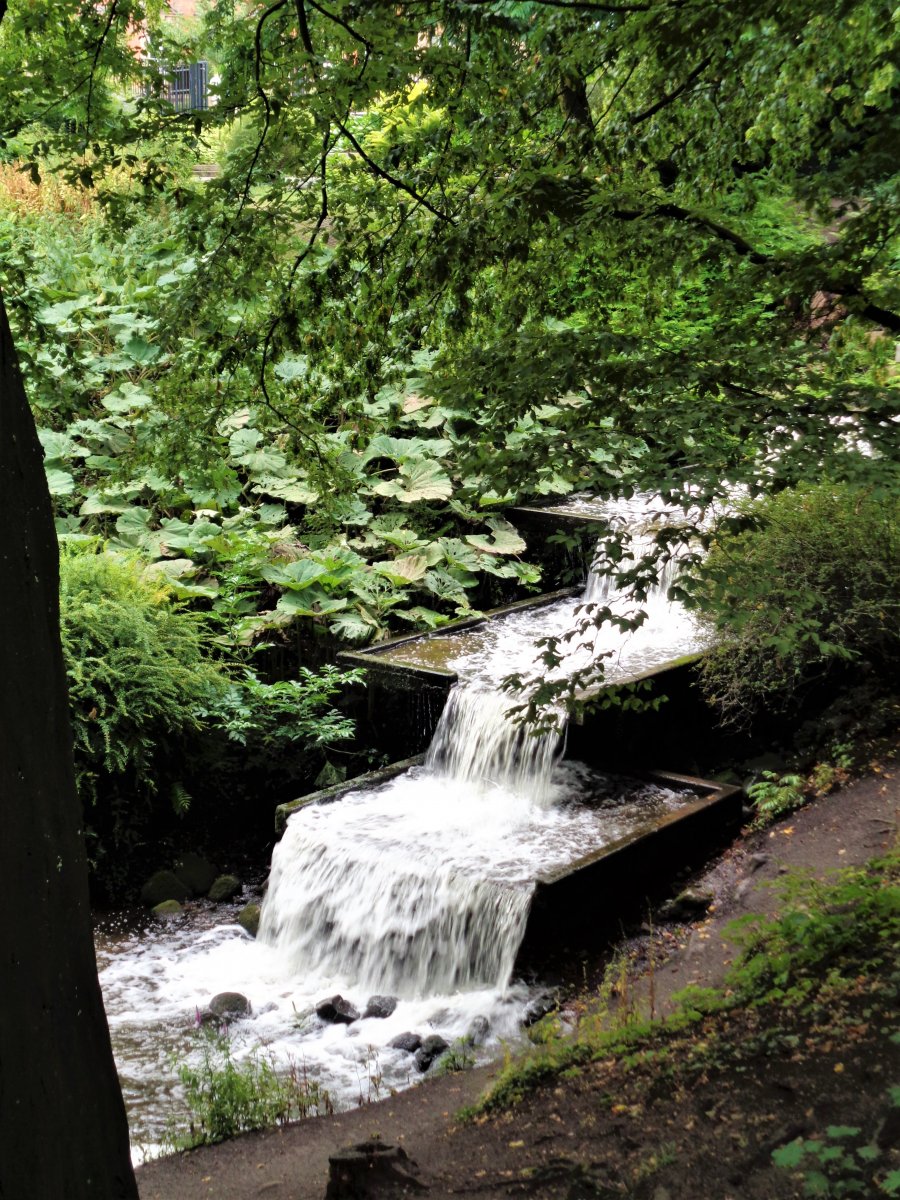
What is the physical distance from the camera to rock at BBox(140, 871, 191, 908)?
351 inches

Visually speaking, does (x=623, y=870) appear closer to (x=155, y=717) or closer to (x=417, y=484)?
(x=155, y=717)

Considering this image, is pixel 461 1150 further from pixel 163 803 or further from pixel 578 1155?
pixel 163 803

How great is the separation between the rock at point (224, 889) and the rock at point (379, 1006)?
202 centimetres

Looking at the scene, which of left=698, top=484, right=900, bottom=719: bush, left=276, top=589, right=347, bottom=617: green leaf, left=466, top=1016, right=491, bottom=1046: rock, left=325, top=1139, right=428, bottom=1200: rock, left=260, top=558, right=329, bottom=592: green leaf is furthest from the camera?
left=260, top=558, right=329, bottom=592: green leaf

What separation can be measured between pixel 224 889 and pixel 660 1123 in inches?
218

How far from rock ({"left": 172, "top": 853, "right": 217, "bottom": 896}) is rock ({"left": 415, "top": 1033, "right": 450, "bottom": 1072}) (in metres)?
2.99

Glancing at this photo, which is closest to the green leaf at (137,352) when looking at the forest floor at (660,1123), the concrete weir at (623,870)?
the concrete weir at (623,870)

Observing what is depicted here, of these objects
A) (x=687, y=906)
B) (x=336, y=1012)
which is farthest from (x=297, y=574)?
(x=687, y=906)

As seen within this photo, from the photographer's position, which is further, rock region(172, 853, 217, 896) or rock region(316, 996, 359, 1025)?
rock region(172, 853, 217, 896)

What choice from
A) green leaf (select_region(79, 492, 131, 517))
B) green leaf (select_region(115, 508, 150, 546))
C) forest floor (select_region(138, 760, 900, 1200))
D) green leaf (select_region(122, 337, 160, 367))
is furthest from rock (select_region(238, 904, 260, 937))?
green leaf (select_region(122, 337, 160, 367))

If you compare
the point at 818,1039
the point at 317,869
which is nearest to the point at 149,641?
the point at 317,869

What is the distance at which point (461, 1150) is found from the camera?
4594mm

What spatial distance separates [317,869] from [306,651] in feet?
9.36

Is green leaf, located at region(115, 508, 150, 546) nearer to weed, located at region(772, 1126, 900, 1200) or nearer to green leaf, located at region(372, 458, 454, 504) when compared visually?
green leaf, located at region(372, 458, 454, 504)
